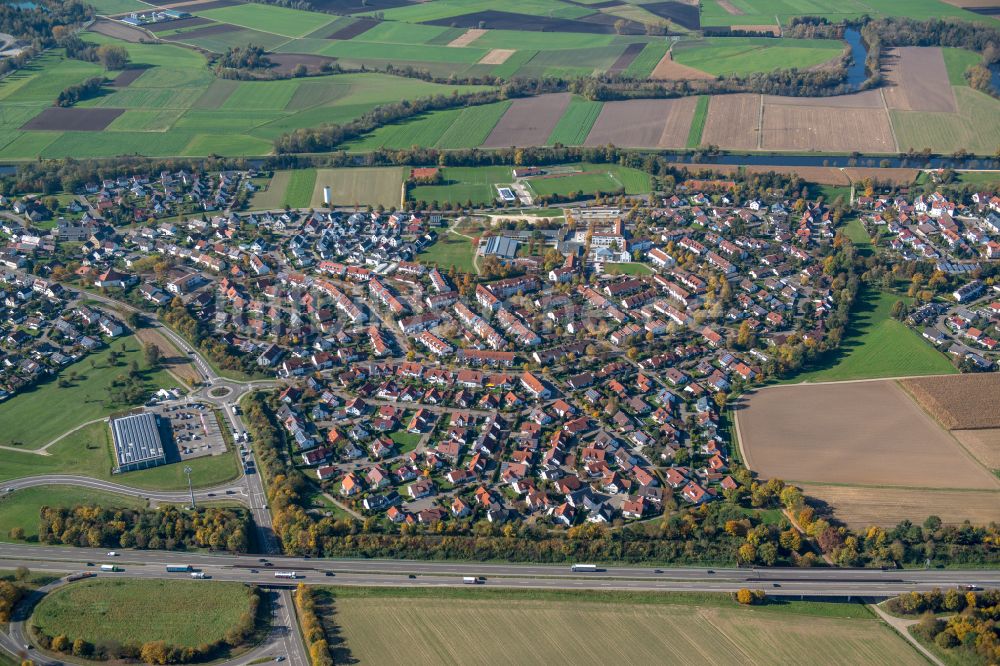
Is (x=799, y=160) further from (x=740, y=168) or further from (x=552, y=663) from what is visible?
(x=552, y=663)

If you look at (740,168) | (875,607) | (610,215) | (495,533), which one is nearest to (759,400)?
(875,607)

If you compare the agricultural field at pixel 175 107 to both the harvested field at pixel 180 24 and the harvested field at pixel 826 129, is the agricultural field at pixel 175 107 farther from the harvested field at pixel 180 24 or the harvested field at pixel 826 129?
A: the harvested field at pixel 826 129

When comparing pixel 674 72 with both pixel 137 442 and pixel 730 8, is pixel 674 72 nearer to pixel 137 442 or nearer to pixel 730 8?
pixel 730 8

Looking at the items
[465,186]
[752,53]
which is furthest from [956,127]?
[465,186]

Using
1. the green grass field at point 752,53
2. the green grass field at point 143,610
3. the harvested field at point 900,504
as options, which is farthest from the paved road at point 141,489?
the green grass field at point 752,53

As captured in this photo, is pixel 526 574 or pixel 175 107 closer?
pixel 526 574

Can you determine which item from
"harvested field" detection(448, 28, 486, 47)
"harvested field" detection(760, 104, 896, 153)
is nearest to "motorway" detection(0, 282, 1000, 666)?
"harvested field" detection(760, 104, 896, 153)

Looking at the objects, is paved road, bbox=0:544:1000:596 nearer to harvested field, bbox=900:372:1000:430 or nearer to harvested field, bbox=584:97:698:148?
harvested field, bbox=900:372:1000:430
